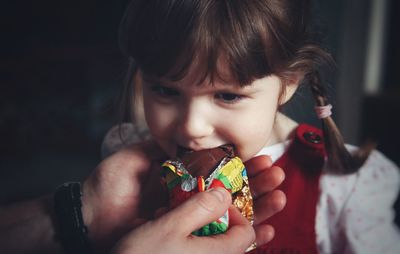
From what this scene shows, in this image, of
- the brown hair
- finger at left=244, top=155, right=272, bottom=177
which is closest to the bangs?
the brown hair

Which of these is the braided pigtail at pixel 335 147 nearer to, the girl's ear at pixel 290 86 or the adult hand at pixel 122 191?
the girl's ear at pixel 290 86

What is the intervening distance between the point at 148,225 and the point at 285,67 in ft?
0.81

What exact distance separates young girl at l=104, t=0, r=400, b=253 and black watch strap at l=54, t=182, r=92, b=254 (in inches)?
5.4

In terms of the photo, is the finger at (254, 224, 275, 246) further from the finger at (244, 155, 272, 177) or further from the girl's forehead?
the girl's forehead

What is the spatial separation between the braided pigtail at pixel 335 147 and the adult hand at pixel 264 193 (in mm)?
92

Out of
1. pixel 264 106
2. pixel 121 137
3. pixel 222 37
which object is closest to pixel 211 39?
pixel 222 37

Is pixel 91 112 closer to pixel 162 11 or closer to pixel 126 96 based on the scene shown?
pixel 126 96

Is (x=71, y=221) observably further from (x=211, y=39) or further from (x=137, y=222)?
(x=211, y=39)

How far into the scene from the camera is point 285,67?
18.2 inches

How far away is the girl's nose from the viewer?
0.44m

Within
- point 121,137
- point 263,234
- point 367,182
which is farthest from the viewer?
point 121,137

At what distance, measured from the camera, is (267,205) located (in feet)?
1.55

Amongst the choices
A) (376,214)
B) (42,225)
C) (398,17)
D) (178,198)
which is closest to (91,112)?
(42,225)

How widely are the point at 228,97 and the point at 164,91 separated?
85 mm
